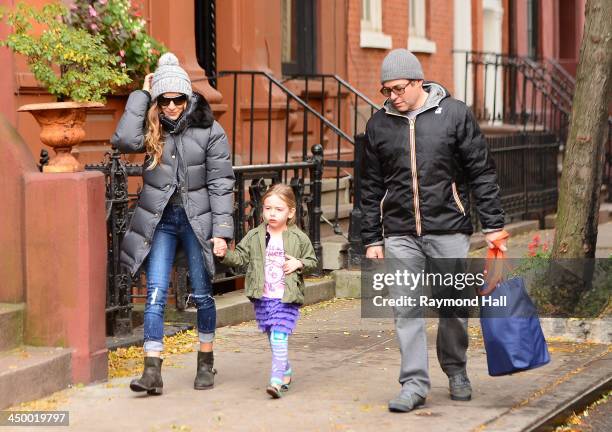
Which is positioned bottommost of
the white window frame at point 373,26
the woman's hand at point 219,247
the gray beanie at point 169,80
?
the woman's hand at point 219,247

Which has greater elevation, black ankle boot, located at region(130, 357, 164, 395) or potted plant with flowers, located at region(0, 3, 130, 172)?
potted plant with flowers, located at region(0, 3, 130, 172)

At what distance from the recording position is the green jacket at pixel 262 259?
7340mm

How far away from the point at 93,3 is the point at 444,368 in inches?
186

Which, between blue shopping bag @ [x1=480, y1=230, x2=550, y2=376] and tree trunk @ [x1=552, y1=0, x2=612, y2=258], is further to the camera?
tree trunk @ [x1=552, y1=0, x2=612, y2=258]

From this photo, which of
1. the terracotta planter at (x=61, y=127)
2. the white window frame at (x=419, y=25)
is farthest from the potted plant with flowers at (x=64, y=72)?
the white window frame at (x=419, y=25)

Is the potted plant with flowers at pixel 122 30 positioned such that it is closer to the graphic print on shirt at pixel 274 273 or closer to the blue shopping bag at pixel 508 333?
the graphic print on shirt at pixel 274 273

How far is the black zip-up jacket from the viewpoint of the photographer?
6.93 metres

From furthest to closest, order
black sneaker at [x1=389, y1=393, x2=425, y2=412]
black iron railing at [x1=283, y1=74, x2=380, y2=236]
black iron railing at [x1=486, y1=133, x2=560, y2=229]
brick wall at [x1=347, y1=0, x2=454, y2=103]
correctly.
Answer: brick wall at [x1=347, y1=0, x2=454, y2=103] → black iron railing at [x1=486, y1=133, x2=560, y2=229] → black iron railing at [x1=283, y1=74, x2=380, y2=236] → black sneaker at [x1=389, y1=393, x2=425, y2=412]

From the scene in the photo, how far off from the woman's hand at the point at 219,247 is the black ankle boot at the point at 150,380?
0.65m

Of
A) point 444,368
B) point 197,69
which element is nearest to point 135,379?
point 444,368

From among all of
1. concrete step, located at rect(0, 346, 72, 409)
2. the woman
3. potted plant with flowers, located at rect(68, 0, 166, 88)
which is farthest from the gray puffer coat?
potted plant with flowers, located at rect(68, 0, 166, 88)

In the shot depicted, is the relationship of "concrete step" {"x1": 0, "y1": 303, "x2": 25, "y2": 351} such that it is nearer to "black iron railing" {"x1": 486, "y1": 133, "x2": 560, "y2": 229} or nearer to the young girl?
the young girl

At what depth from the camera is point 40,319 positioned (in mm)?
7484

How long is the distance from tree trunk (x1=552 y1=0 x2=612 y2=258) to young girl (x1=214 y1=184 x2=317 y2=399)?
278cm
